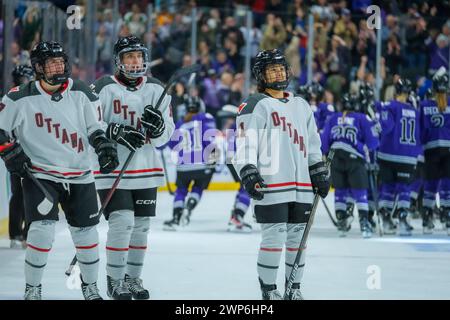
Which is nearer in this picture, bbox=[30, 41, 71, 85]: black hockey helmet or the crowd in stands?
bbox=[30, 41, 71, 85]: black hockey helmet

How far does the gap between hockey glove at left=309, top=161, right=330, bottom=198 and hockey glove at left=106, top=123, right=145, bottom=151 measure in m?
0.88

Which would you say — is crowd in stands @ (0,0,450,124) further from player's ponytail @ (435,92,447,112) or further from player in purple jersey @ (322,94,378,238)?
player in purple jersey @ (322,94,378,238)

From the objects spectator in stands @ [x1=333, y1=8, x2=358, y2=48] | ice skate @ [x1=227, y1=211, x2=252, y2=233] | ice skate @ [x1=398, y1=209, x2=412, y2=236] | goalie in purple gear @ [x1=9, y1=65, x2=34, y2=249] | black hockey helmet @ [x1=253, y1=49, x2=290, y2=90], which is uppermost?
black hockey helmet @ [x1=253, y1=49, x2=290, y2=90]

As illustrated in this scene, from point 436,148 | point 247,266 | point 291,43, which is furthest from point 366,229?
point 291,43

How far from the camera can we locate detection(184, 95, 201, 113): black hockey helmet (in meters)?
10.3

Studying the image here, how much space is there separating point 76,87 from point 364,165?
455cm

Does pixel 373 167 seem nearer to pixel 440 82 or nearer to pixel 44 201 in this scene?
pixel 440 82

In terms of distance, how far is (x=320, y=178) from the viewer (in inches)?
222

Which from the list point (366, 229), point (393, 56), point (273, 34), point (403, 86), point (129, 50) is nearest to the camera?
point (129, 50)

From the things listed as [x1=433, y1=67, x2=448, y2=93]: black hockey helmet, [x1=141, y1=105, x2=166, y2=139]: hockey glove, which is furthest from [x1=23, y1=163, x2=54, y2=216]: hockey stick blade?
[x1=433, y1=67, x2=448, y2=93]: black hockey helmet

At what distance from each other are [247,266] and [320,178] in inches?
77.4

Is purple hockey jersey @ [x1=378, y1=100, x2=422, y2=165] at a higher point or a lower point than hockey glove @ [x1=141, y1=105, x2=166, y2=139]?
lower

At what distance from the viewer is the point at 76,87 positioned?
218 inches
